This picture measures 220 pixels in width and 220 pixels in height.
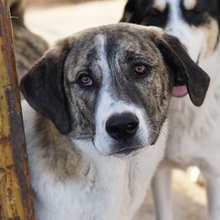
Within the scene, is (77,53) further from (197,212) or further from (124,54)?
(197,212)

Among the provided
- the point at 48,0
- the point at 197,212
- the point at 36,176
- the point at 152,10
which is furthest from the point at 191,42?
the point at 48,0

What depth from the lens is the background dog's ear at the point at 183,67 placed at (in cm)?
328

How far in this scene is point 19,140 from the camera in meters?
3.13

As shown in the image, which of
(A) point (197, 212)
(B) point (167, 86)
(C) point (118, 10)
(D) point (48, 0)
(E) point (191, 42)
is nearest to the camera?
(B) point (167, 86)

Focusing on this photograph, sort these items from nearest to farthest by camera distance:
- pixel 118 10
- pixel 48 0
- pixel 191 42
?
pixel 191 42, pixel 118 10, pixel 48 0

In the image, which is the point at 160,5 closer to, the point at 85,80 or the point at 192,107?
the point at 192,107

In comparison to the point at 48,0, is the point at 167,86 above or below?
above

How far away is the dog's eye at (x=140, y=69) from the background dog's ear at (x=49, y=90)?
371 mm

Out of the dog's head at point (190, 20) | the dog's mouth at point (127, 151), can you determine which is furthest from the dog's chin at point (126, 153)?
the dog's head at point (190, 20)

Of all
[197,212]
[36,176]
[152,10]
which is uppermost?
[152,10]

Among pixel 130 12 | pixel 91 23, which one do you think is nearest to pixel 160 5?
pixel 130 12

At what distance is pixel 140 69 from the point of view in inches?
125

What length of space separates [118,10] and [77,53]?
723 cm

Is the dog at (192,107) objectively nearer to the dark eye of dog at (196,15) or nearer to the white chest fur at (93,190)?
the dark eye of dog at (196,15)
